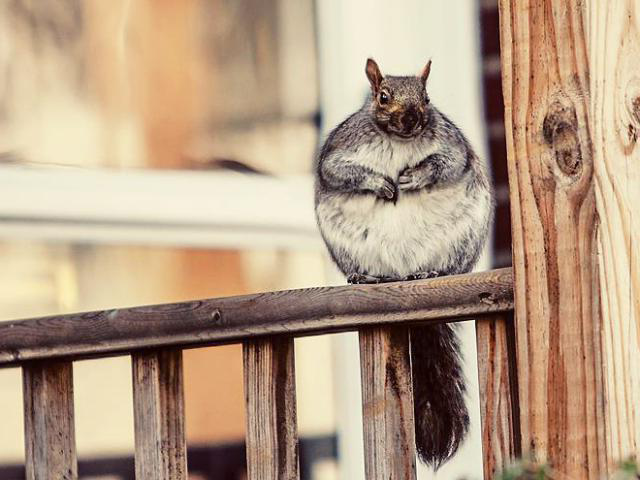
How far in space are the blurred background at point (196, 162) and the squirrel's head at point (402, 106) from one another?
1.94ft

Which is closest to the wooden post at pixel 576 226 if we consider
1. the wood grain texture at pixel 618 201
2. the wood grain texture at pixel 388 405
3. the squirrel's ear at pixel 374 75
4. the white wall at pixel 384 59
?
the wood grain texture at pixel 618 201

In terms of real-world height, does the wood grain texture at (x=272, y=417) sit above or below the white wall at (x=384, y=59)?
below

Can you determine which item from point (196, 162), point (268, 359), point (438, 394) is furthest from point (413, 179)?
point (196, 162)

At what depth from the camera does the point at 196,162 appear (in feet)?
11.4

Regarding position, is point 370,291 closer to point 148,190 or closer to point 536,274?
point 536,274

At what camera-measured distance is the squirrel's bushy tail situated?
1.98m

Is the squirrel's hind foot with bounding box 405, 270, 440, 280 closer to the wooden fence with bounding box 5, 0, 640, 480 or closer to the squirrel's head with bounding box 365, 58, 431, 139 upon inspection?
the squirrel's head with bounding box 365, 58, 431, 139

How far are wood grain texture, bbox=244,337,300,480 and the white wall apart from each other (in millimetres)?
1468

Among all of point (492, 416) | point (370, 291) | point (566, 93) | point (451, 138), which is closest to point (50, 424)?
point (370, 291)

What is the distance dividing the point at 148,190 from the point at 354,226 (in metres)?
1.00

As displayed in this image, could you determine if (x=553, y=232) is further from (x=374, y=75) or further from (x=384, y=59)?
(x=384, y=59)

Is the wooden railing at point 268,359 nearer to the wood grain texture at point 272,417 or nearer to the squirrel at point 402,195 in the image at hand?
the wood grain texture at point 272,417

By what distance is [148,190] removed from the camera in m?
3.46

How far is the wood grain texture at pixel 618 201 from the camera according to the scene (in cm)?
163
